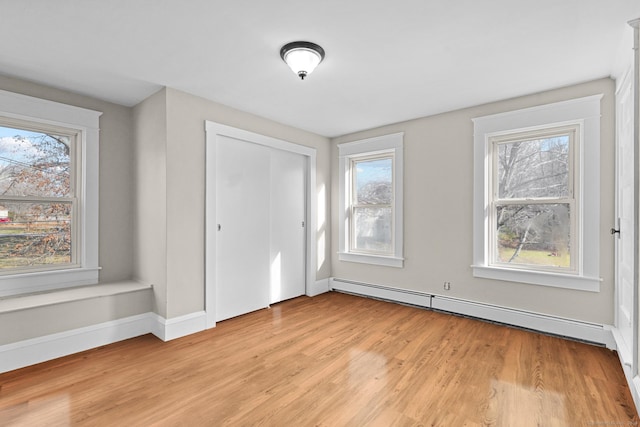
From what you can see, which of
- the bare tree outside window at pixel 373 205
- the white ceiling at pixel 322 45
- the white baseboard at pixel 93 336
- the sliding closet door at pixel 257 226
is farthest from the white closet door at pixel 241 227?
the bare tree outside window at pixel 373 205

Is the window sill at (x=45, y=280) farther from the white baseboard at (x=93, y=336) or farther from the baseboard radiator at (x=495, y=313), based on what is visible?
the baseboard radiator at (x=495, y=313)

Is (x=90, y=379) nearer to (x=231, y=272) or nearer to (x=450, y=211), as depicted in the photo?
(x=231, y=272)

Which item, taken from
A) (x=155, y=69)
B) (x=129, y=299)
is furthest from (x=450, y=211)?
(x=129, y=299)

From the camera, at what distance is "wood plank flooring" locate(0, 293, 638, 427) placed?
1907 millimetres

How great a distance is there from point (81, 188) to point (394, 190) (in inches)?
146

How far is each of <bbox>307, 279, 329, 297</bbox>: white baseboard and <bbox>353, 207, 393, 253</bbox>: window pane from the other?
743 mm

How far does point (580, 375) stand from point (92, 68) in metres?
4.65

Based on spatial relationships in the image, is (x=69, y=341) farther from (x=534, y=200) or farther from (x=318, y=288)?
(x=534, y=200)

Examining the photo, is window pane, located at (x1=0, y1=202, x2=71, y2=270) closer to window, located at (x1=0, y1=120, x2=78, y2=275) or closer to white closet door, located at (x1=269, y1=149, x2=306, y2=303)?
window, located at (x1=0, y1=120, x2=78, y2=275)

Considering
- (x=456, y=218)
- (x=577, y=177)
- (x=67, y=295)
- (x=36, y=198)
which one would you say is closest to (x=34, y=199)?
(x=36, y=198)

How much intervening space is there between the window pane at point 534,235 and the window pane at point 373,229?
4.69 feet

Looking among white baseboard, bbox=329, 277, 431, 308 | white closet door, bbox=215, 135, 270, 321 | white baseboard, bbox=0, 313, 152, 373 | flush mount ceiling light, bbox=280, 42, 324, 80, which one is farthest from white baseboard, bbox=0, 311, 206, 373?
flush mount ceiling light, bbox=280, 42, 324, 80

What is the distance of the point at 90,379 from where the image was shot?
2.35 metres

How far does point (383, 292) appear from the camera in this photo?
4.41 m
